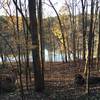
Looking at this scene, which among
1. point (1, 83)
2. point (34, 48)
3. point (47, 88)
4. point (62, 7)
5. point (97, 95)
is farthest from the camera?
point (62, 7)

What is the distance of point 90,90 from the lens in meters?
17.6

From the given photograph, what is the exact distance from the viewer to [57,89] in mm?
19047

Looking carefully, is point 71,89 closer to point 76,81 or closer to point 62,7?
point 76,81

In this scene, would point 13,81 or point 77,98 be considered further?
point 13,81

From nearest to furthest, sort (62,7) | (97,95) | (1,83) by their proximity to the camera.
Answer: (97,95)
(1,83)
(62,7)

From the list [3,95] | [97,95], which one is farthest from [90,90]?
[3,95]

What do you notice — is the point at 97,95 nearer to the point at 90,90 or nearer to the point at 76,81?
the point at 90,90

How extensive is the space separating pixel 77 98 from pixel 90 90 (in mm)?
1226

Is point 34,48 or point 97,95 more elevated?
point 34,48

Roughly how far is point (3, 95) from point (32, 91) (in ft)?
6.27

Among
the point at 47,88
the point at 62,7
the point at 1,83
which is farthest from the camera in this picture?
the point at 62,7

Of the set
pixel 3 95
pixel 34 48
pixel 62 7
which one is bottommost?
pixel 3 95

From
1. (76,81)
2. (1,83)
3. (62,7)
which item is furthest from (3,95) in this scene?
(62,7)

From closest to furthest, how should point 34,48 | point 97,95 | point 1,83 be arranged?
1. point 97,95
2. point 34,48
3. point 1,83
